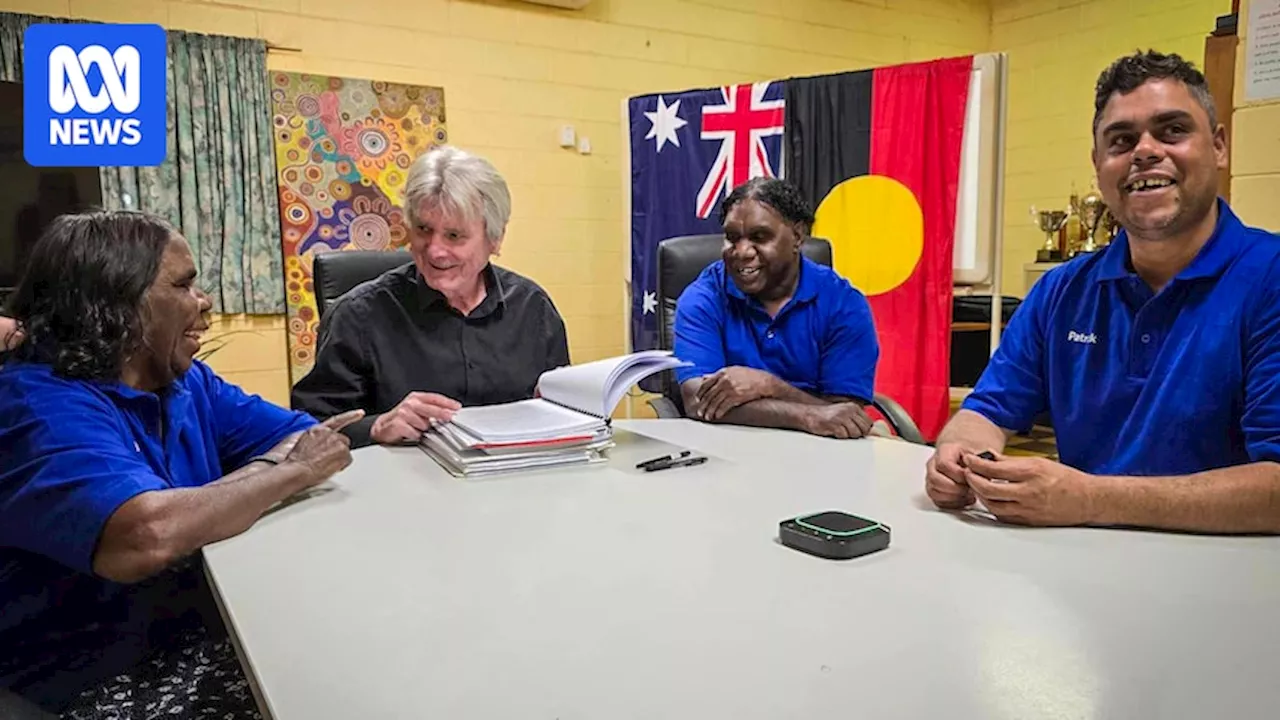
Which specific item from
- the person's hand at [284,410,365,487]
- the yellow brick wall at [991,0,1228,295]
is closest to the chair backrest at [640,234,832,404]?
the person's hand at [284,410,365,487]

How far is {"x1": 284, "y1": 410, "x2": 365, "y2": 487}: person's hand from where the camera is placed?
51.6 inches

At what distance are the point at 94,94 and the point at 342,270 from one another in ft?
5.28

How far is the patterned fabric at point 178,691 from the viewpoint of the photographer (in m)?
1.04

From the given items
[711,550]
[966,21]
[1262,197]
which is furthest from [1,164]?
[966,21]

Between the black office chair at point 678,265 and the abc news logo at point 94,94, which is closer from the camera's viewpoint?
the black office chair at point 678,265

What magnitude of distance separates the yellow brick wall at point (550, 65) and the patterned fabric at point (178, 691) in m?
2.63

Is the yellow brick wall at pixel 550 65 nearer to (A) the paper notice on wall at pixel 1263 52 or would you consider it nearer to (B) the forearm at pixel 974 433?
(A) the paper notice on wall at pixel 1263 52

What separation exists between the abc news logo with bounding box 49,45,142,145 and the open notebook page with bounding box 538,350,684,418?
8.02 feet

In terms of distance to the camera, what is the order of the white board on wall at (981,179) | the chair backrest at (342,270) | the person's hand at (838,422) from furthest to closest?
the white board on wall at (981,179)
the chair backrest at (342,270)
the person's hand at (838,422)

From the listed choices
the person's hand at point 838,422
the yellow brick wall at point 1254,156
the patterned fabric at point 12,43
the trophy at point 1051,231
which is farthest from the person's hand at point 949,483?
the trophy at point 1051,231

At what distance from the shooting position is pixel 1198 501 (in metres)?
1.05

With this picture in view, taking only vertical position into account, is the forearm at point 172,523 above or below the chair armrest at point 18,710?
above

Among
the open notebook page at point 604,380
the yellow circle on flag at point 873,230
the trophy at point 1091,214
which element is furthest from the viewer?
the trophy at point 1091,214

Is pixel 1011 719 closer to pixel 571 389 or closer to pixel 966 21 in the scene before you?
pixel 571 389
